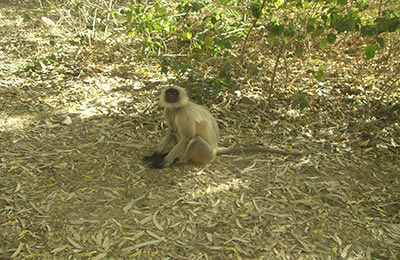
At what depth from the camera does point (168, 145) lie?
561 cm

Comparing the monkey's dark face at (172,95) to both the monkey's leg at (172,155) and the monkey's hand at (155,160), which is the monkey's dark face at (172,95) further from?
the monkey's hand at (155,160)

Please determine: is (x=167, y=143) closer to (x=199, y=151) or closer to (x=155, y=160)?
(x=155, y=160)

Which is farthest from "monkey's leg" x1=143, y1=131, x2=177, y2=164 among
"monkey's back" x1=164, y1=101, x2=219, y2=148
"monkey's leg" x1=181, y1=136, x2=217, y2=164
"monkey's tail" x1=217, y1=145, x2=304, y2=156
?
"monkey's tail" x1=217, y1=145, x2=304, y2=156

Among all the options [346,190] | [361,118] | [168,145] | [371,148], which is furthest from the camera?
[361,118]

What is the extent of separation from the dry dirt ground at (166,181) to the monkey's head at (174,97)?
0.77 meters

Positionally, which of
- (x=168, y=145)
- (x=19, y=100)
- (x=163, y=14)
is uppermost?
(x=163, y=14)

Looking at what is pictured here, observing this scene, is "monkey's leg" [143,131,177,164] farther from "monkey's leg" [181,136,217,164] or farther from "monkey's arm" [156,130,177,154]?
"monkey's leg" [181,136,217,164]

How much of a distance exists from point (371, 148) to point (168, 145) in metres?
2.92

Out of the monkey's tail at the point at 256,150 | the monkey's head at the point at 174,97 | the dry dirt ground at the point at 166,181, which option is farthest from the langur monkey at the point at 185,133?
the monkey's tail at the point at 256,150

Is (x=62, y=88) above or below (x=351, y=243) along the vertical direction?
below

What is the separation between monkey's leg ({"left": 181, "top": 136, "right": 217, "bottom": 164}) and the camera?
5.29 m

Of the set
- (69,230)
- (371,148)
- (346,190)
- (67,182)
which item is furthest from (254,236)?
(371,148)

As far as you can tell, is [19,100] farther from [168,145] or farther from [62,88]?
[168,145]

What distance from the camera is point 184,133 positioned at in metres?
5.39
